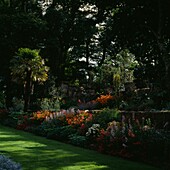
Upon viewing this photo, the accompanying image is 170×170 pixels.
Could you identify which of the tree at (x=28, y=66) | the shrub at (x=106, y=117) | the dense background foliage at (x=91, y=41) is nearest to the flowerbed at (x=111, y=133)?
the shrub at (x=106, y=117)

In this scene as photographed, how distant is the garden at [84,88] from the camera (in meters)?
8.92

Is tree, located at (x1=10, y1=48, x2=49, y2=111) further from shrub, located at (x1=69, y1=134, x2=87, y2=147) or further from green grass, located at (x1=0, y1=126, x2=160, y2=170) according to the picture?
green grass, located at (x1=0, y1=126, x2=160, y2=170)

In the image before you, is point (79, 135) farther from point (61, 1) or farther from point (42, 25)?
point (61, 1)

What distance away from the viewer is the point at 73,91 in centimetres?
2769

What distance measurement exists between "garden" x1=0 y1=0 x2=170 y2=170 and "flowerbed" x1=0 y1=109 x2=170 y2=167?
27 millimetres

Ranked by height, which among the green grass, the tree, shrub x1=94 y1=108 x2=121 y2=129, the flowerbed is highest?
the tree

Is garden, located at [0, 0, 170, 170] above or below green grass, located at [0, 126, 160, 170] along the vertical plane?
above

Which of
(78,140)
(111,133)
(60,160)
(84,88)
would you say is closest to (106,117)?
(78,140)

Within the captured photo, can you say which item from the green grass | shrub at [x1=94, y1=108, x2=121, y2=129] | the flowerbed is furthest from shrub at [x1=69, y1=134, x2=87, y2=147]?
the green grass

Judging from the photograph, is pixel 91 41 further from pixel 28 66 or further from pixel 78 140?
pixel 78 140

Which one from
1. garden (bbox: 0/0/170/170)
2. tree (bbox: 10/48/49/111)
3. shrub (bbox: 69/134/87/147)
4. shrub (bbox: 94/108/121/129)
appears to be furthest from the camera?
tree (bbox: 10/48/49/111)

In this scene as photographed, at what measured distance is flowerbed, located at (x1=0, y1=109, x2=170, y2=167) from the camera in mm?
8734

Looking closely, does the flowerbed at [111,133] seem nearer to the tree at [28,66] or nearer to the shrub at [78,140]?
the shrub at [78,140]

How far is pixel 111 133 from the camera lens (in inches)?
389
